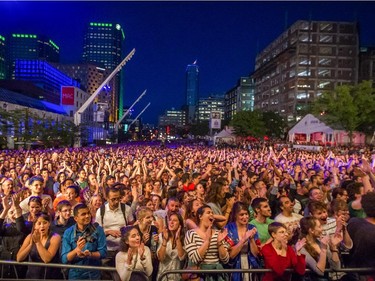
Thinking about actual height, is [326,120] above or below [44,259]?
above

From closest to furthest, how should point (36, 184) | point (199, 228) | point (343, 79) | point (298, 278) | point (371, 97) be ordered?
point (298, 278)
point (199, 228)
point (36, 184)
point (371, 97)
point (343, 79)

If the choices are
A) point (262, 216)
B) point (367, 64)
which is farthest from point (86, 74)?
point (262, 216)

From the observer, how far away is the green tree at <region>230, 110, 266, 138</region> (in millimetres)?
67875

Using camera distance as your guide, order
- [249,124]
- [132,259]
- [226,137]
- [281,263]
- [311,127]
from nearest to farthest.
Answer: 1. [281,263]
2. [132,259]
3. [311,127]
4. [249,124]
5. [226,137]

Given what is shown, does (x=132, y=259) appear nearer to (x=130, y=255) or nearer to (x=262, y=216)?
(x=130, y=255)

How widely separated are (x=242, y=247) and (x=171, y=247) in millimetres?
895

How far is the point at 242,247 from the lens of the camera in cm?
449

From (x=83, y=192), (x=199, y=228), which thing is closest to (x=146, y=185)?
(x=83, y=192)

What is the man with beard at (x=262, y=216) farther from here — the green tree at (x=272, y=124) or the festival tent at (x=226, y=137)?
the green tree at (x=272, y=124)

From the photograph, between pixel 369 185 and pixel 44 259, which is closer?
pixel 44 259

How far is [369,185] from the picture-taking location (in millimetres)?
7473

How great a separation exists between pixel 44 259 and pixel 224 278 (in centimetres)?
215

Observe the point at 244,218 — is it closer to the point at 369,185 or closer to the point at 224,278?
the point at 224,278

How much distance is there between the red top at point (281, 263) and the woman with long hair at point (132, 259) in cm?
134
